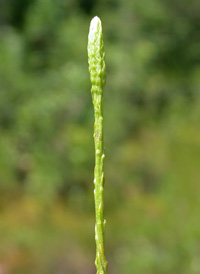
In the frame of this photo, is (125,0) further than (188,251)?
Yes

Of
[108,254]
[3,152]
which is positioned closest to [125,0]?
[3,152]

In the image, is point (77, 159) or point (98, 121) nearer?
point (98, 121)

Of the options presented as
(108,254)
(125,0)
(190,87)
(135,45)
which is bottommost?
(108,254)

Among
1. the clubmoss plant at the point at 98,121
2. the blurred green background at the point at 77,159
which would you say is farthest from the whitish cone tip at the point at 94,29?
the blurred green background at the point at 77,159

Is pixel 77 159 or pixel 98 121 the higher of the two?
pixel 98 121

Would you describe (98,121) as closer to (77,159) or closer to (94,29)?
(94,29)

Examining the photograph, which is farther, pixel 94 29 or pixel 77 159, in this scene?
pixel 77 159

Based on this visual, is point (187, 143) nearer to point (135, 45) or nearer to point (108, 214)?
point (108, 214)

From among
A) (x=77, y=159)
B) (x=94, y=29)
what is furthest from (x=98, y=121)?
(x=77, y=159)

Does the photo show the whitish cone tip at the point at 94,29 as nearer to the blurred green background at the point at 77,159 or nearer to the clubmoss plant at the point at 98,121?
the clubmoss plant at the point at 98,121
